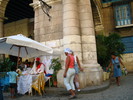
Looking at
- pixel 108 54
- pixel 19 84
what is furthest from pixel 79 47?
pixel 108 54

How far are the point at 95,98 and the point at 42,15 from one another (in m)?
5.09

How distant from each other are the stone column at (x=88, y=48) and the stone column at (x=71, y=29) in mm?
343

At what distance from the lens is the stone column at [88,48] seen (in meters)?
6.61

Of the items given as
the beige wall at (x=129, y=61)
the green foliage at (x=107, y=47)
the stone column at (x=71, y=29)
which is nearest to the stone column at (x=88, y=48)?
the stone column at (x=71, y=29)

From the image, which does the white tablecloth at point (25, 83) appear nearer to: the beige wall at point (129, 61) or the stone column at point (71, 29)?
the stone column at point (71, 29)

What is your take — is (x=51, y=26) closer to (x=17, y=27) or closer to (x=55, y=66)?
(x=55, y=66)

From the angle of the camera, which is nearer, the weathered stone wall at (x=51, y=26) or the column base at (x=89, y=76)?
the column base at (x=89, y=76)

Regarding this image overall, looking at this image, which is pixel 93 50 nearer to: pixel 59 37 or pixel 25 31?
pixel 59 37

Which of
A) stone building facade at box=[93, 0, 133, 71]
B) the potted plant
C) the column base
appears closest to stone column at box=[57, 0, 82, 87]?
the column base

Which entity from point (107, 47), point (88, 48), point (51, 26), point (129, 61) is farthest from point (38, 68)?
point (129, 61)

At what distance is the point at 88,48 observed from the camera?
275 inches

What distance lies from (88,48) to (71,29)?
1.23 m

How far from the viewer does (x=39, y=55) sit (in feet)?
22.7

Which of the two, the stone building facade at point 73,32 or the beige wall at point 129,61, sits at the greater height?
the stone building facade at point 73,32
